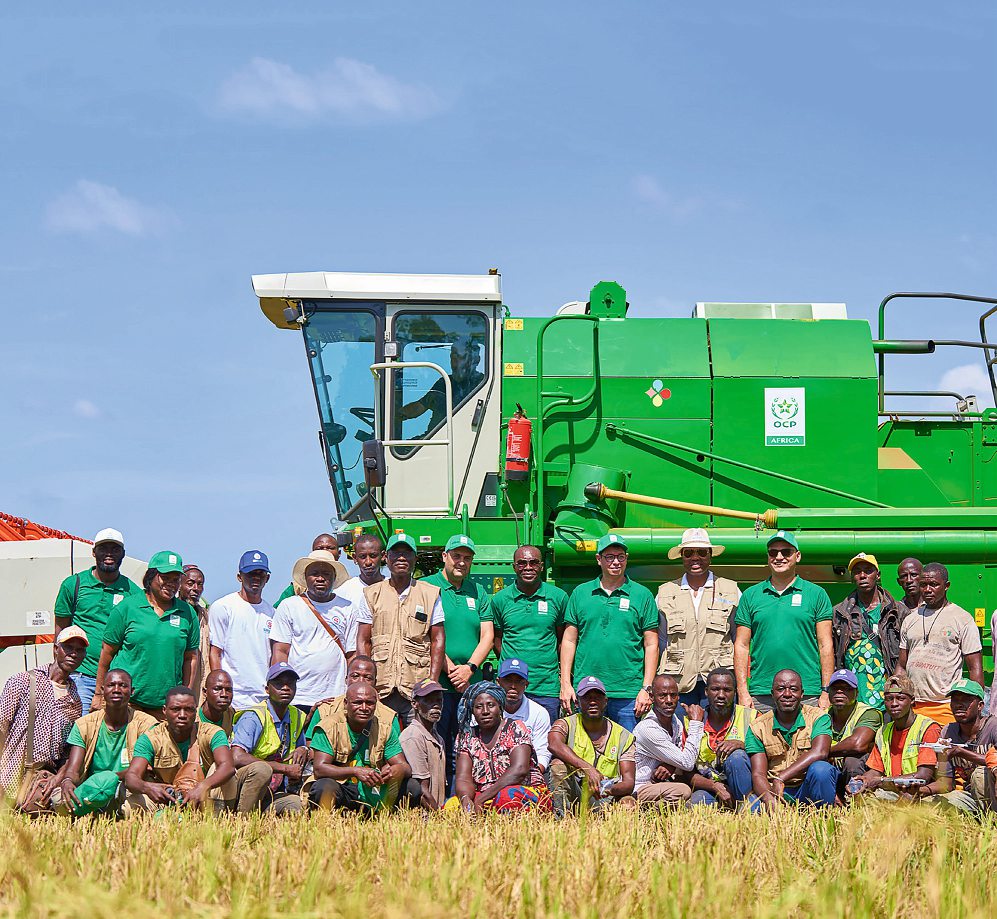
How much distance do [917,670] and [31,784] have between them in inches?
262

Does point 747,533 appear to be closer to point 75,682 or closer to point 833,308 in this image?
point 833,308

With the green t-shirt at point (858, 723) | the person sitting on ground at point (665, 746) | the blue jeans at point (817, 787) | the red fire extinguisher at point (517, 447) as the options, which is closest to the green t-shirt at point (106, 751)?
the person sitting on ground at point (665, 746)

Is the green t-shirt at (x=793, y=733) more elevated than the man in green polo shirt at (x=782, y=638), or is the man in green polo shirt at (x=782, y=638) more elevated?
the man in green polo shirt at (x=782, y=638)

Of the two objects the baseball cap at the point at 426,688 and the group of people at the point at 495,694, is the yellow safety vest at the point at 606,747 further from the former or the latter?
the baseball cap at the point at 426,688

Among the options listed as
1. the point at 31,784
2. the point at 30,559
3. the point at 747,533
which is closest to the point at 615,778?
the point at 747,533

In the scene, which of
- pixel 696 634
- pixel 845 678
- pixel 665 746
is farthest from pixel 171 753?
pixel 845 678

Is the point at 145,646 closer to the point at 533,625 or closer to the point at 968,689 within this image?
the point at 533,625

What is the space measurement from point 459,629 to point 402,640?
0.54 m

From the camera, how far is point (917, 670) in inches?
365

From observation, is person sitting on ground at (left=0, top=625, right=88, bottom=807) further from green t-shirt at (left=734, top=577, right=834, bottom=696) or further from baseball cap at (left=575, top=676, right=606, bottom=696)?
green t-shirt at (left=734, top=577, right=834, bottom=696)

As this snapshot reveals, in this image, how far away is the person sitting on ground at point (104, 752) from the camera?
326 inches

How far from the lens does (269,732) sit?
28.6ft

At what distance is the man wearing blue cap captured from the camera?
Result: 9.21 metres

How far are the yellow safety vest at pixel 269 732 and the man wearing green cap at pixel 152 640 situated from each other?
681 millimetres
